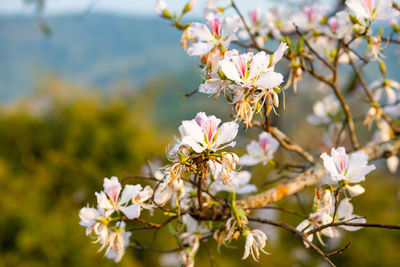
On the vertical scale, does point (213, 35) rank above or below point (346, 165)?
above

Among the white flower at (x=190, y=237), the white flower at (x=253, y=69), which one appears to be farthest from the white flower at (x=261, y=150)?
the white flower at (x=253, y=69)

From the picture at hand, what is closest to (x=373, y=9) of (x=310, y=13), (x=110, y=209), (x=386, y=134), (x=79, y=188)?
(x=310, y=13)

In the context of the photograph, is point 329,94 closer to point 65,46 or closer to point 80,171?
point 80,171

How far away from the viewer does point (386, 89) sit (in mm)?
1030

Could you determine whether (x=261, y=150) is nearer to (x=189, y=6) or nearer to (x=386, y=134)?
(x=189, y=6)

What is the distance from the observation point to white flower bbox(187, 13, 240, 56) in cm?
67

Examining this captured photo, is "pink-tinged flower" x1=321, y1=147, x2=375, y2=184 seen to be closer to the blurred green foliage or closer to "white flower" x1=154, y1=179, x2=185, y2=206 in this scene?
"white flower" x1=154, y1=179, x2=185, y2=206

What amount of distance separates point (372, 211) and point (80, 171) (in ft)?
12.0

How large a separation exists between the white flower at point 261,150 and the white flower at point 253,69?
30cm

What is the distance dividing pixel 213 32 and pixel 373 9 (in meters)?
0.32

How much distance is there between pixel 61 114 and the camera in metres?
5.73

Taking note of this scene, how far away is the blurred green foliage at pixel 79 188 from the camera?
8.49ft

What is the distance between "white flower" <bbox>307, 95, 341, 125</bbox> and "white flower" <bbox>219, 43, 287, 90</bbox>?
716mm

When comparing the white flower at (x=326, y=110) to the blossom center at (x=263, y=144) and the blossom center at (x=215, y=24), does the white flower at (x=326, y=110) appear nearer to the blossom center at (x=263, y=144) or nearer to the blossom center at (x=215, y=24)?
the blossom center at (x=263, y=144)
